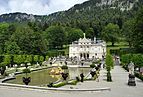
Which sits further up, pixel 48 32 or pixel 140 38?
pixel 48 32

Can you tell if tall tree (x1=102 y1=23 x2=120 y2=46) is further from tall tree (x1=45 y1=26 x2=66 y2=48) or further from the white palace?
tall tree (x1=45 y1=26 x2=66 y2=48)

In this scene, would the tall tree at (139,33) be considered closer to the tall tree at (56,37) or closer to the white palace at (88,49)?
the white palace at (88,49)

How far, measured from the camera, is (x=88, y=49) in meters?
105

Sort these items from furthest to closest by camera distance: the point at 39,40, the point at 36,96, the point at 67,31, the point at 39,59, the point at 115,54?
the point at 67,31 → the point at 115,54 → the point at 39,40 → the point at 39,59 → the point at 36,96

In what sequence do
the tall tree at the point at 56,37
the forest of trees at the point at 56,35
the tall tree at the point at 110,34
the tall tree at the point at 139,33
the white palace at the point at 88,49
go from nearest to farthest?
the tall tree at the point at 139,33 → the forest of trees at the point at 56,35 → the white palace at the point at 88,49 → the tall tree at the point at 56,37 → the tall tree at the point at 110,34

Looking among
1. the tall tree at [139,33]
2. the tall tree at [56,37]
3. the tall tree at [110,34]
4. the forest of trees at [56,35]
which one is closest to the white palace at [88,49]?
the forest of trees at [56,35]

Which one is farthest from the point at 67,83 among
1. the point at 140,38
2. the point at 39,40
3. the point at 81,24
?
the point at 81,24

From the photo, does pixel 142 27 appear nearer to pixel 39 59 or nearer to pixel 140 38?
pixel 140 38

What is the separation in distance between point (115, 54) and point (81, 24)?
124ft

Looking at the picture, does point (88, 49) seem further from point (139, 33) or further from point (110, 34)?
point (139, 33)

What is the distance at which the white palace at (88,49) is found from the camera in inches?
4099

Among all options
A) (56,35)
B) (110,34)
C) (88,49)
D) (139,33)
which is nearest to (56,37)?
(56,35)

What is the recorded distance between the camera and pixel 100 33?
13188 cm

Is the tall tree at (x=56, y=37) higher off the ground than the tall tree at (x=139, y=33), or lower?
higher
